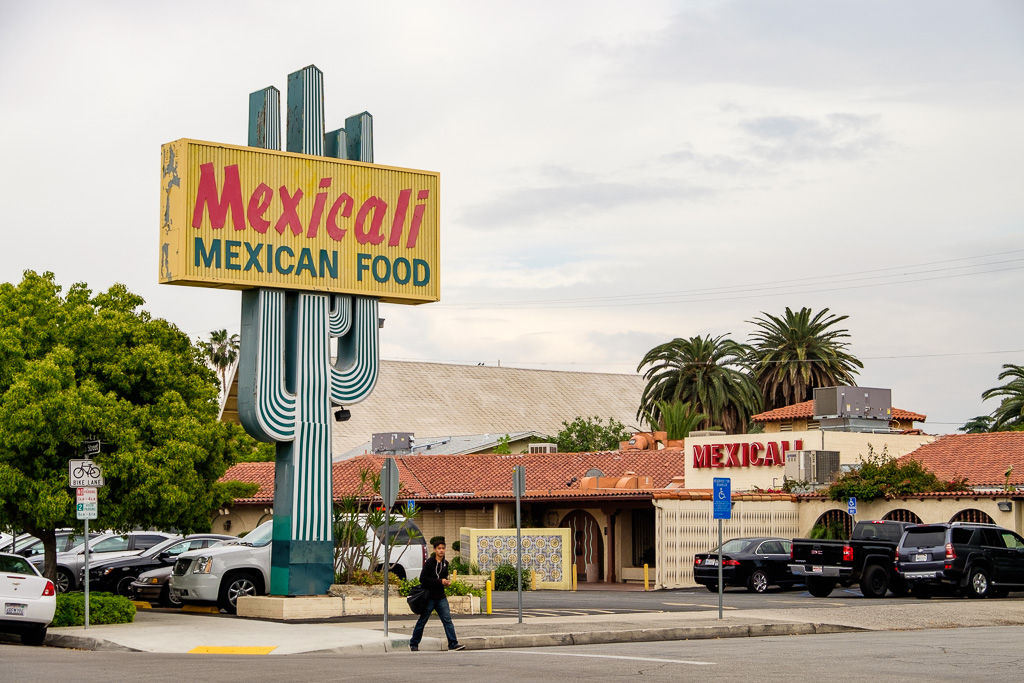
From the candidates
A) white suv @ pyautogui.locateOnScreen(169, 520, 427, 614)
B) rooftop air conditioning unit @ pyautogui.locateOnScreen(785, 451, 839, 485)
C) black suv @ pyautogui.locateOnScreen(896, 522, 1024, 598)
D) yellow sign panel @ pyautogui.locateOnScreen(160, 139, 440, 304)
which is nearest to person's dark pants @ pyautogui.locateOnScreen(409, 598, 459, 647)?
white suv @ pyautogui.locateOnScreen(169, 520, 427, 614)

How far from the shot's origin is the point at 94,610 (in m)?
22.2

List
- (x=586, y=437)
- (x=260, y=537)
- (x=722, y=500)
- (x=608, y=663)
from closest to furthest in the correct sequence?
(x=608, y=663) → (x=722, y=500) → (x=260, y=537) → (x=586, y=437)

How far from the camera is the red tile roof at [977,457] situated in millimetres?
35156

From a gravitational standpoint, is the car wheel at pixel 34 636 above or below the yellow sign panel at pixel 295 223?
below

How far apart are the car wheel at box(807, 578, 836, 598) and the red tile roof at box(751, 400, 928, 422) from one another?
525 inches

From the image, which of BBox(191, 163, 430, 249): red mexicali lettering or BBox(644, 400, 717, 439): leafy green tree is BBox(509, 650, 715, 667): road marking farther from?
BBox(644, 400, 717, 439): leafy green tree

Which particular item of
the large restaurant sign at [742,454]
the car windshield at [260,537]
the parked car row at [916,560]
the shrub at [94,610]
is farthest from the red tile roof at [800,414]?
the shrub at [94,610]

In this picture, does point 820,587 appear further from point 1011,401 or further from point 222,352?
point 222,352

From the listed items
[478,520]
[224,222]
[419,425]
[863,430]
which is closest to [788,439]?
[863,430]

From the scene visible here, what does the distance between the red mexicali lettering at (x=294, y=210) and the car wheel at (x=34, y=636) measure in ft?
24.7

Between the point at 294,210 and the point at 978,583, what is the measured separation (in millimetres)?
16917

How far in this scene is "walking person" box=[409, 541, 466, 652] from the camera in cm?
1794

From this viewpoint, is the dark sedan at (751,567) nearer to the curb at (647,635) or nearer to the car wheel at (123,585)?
the curb at (647,635)

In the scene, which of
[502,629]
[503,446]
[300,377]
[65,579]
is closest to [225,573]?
[300,377]
